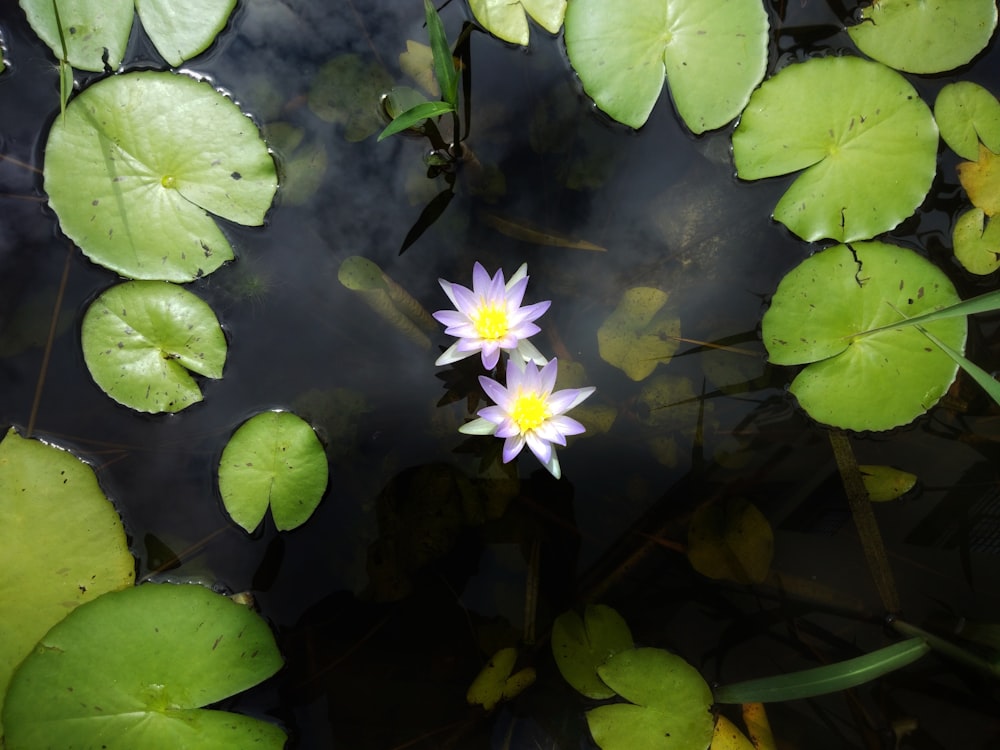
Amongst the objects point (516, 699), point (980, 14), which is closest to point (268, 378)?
point (516, 699)

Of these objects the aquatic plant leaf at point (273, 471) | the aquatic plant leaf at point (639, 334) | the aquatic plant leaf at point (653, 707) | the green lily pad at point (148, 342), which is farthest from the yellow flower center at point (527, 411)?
the green lily pad at point (148, 342)

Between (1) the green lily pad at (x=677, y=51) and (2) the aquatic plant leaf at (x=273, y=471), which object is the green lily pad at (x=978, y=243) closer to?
(1) the green lily pad at (x=677, y=51)

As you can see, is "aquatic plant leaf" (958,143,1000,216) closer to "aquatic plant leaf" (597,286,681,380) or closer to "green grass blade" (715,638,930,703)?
"aquatic plant leaf" (597,286,681,380)

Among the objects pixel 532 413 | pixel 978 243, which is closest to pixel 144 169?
pixel 532 413

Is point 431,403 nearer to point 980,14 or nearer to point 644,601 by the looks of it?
point 644,601

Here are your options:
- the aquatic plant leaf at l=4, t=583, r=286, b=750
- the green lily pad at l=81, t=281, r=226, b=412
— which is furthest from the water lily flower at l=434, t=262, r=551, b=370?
the aquatic plant leaf at l=4, t=583, r=286, b=750

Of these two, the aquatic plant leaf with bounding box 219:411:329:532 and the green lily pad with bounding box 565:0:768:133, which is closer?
the aquatic plant leaf with bounding box 219:411:329:532
